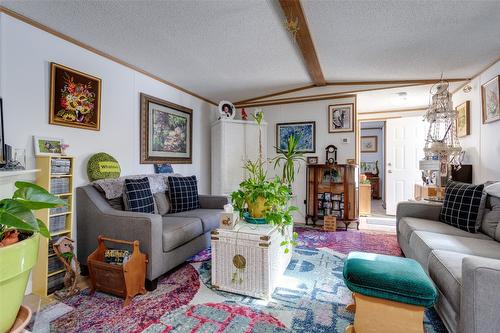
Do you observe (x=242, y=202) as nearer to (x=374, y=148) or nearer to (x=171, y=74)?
(x=171, y=74)

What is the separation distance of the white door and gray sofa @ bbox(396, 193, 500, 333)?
7.95ft

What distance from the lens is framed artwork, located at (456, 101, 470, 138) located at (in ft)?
10.8

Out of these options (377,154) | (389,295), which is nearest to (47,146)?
(389,295)

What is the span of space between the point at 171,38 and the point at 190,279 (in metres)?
2.27

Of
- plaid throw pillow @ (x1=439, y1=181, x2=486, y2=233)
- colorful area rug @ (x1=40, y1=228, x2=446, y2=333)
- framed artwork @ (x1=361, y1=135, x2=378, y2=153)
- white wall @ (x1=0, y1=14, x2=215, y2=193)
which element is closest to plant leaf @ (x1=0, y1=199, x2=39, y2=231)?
colorful area rug @ (x1=40, y1=228, x2=446, y2=333)

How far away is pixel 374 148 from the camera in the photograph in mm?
7199

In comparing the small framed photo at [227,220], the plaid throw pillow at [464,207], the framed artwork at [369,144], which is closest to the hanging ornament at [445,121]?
the plaid throw pillow at [464,207]

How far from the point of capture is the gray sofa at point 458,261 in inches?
43.6

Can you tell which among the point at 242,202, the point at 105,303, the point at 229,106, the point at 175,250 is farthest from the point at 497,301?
the point at 229,106

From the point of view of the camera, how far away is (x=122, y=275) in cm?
181

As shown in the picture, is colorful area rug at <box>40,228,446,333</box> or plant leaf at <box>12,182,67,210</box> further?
colorful area rug at <box>40,228,446,333</box>

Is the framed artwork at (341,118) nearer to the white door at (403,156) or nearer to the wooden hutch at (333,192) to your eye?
the wooden hutch at (333,192)

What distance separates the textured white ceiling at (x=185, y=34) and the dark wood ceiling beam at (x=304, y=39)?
0.09 m

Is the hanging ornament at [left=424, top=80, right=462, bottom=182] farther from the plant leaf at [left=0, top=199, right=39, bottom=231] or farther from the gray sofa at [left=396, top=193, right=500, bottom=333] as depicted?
the plant leaf at [left=0, top=199, right=39, bottom=231]
